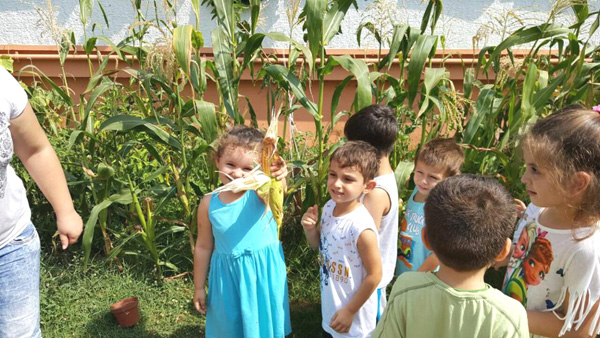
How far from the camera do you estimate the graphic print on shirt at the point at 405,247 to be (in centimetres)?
253

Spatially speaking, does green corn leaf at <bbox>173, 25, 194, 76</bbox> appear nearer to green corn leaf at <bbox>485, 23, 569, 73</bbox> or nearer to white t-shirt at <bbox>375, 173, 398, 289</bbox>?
white t-shirt at <bbox>375, 173, 398, 289</bbox>

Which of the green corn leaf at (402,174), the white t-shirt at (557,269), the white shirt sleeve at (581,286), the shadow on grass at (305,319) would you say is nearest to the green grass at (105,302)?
the shadow on grass at (305,319)

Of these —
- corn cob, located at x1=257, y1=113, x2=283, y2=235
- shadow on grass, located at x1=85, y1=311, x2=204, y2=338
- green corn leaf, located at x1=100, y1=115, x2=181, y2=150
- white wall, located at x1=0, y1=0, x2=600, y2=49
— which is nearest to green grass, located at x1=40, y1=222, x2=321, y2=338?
shadow on grass, located at x1=85, y1=311, x2=204, y2=338

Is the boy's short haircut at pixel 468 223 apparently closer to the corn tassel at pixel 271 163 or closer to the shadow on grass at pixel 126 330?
the corn tassel at pixel 271 163

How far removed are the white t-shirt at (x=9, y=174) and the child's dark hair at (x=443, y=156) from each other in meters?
1.64

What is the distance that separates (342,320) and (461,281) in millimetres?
783

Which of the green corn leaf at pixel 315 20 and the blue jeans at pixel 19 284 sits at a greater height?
the green corn leaf at pixel 315 20

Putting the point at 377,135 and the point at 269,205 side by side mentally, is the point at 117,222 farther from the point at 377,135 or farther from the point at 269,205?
the point at 377,135

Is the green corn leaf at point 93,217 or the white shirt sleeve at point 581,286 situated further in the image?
the green corn leaf at point 93,217

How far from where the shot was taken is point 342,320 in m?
2.13

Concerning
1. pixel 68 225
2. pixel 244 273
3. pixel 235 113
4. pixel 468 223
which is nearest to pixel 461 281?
pixel 468 223

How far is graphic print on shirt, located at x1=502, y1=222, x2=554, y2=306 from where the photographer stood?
1.69m

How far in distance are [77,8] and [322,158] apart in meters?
3.49

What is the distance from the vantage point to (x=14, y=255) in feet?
6.07
